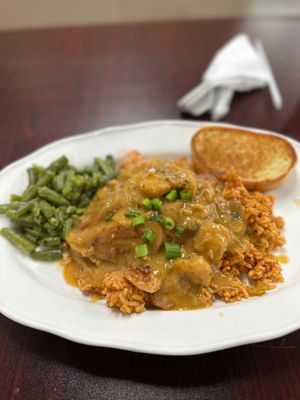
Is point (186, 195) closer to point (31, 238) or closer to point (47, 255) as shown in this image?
point (47, 255)

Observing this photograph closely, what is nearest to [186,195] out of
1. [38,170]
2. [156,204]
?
[156,204]

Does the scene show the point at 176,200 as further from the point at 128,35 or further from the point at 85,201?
the point at 128,35

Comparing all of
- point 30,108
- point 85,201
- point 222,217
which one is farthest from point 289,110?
point 30,108

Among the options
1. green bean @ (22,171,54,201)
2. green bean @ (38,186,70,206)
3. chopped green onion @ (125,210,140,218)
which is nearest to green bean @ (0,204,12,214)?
green bean @ (22,171,54,201)

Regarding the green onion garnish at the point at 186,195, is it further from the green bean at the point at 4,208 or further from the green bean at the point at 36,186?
the green bean at the point at 4,208

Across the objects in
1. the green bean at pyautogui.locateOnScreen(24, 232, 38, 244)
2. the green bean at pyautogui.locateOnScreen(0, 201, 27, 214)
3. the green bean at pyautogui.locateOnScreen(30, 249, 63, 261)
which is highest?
the green bean at pyautogui.locateOnScreen(0, 201, 27, 214)

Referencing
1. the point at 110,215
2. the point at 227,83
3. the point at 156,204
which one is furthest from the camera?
the point at 227,83

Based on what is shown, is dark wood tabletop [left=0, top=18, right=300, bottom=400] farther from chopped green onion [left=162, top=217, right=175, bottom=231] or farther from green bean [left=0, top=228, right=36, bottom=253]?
chopped green onion [left=162, top=217, right=175, bottom=231]
